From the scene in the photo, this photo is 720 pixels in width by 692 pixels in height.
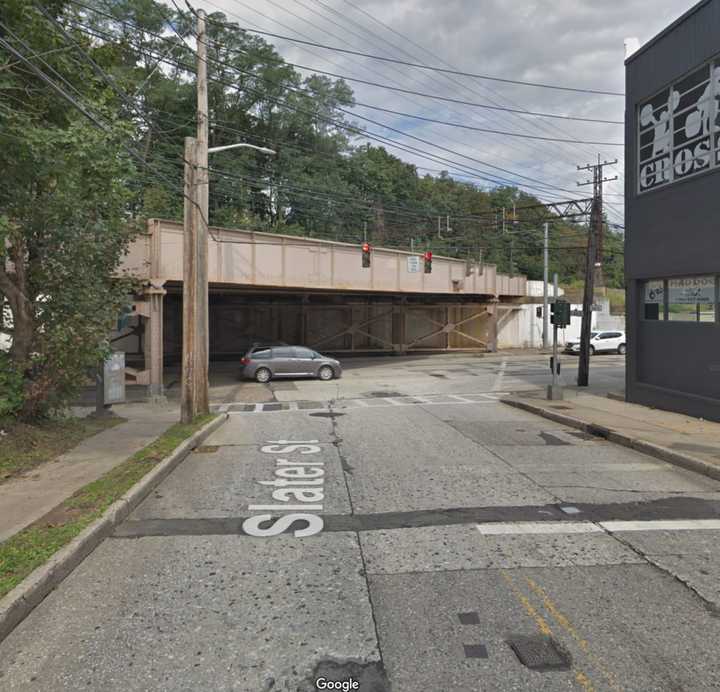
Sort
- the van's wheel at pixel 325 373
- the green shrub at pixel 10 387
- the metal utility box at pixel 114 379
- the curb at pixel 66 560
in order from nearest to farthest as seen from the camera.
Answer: the curb at pixel 66 560 → the green shrub at pixel 10 387 → the metal utility box at pixel 114 379 → the van's wheel at pixel 325 373

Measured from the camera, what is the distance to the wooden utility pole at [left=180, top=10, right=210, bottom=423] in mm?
12914

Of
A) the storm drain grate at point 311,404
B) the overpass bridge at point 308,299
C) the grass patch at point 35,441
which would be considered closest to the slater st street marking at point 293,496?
the grass patch at point 35,441

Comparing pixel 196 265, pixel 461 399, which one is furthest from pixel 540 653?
pixel 461 399

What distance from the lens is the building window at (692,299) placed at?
1279 cm

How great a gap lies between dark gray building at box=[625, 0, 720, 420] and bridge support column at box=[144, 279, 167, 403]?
14702mm

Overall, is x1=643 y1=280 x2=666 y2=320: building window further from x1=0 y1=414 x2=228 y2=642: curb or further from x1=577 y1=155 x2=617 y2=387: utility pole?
x1=0 y1=414 x2=228 y2=642: curb

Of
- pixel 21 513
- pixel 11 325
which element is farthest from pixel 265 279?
pixel 21 513

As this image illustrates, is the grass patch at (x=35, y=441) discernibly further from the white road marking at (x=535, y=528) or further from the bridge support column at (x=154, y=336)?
the bridge support column at (x=154, y=336)

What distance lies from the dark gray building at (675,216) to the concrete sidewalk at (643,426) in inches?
30.0

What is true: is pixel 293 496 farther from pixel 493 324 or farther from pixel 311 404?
pixel 493 324

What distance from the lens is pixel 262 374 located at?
24.3 metres

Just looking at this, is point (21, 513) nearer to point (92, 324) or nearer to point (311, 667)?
point (311, 667)

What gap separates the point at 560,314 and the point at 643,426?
22.8 feet

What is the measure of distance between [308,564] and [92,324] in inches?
314
